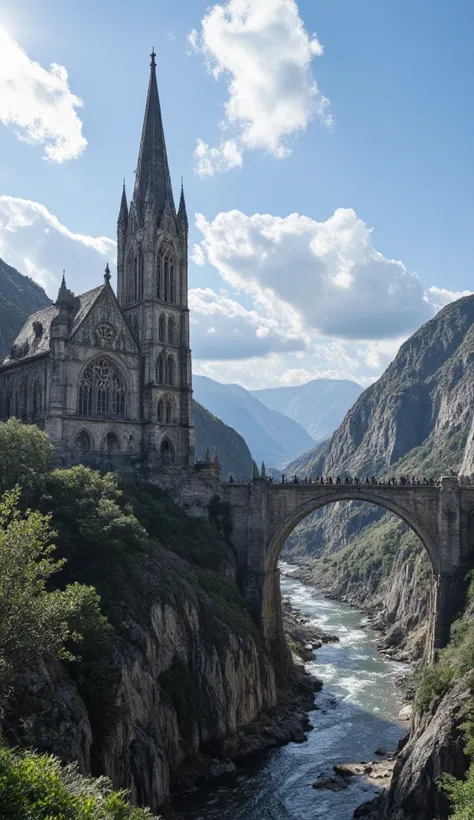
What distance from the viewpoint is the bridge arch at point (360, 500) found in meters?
73.8

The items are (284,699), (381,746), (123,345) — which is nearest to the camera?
(381,746)

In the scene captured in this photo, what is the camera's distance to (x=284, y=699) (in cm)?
6962

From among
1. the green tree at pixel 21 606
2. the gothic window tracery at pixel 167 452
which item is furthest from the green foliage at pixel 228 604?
the green tree at pixel 21 606

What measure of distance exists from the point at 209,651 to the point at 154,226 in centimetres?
5092

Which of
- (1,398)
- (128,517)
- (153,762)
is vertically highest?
(1,398)

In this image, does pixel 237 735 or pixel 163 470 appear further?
pixel 163 470

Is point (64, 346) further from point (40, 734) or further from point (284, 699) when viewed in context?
point (40, 734)

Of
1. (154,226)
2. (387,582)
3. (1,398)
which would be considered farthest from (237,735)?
(387,582)

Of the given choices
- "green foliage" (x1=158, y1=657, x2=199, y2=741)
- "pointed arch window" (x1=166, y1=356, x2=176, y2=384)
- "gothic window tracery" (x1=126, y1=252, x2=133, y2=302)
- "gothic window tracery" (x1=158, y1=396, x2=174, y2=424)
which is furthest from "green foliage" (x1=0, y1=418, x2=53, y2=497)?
"gothic window tracery" (x1=126, y1=252, x2=133, y2=302)

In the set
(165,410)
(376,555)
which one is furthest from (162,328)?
(376,555)

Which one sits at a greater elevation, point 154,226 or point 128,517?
Result: point 154,226

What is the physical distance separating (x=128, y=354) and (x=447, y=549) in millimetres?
40128

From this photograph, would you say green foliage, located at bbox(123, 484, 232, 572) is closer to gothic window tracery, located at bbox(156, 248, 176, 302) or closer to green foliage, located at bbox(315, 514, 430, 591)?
gothic window tracery, located at bbox(156, 248, 176, 302)

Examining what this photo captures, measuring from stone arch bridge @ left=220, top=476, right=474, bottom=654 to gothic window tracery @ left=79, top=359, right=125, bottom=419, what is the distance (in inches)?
590
